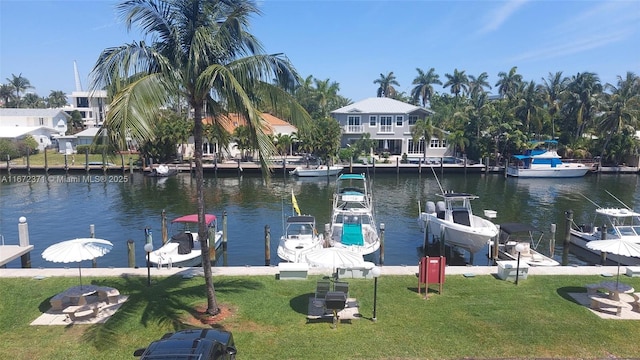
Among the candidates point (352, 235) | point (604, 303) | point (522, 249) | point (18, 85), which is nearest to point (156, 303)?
point (352, 235)

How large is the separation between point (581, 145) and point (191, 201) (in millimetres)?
60521

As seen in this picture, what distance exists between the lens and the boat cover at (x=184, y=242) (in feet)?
68.7

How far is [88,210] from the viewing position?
119ft

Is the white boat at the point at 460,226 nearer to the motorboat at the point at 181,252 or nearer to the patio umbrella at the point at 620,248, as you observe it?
the patio umbrella at the point at 620,248

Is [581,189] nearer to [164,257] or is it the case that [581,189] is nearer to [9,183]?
[164,257]

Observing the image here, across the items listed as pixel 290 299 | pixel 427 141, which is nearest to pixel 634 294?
pixel 290 299

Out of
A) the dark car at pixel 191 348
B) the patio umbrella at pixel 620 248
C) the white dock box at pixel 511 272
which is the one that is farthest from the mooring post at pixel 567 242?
the dark car at pixel 191 348

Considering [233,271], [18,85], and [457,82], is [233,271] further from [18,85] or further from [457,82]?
[18,85]

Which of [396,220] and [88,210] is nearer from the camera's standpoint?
[396,220]

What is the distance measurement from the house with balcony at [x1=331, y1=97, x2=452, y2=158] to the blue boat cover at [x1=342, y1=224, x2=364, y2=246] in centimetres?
4681

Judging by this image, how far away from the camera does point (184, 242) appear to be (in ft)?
69.4

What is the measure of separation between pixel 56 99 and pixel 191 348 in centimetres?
16303

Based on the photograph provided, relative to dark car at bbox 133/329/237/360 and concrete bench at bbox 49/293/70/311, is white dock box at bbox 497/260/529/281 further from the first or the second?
concrete bench at bbox 49/293/70/311

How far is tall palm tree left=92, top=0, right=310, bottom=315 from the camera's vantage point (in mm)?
9711
